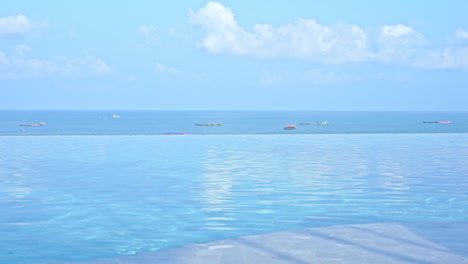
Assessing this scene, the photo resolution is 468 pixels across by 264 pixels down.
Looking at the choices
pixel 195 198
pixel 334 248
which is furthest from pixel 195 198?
pixel 334 248

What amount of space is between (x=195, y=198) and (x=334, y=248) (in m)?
5.48

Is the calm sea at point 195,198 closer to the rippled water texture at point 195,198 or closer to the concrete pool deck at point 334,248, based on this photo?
the rippled water texture at point 195,198

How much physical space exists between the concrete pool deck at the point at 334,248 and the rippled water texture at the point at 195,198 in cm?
99

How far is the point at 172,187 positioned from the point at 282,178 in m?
3.28

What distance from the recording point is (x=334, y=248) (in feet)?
22.6

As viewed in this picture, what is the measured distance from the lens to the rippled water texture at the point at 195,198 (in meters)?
8.55

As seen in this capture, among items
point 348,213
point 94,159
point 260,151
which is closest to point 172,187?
point 348,213

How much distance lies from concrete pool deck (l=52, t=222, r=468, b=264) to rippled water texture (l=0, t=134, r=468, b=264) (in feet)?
3.23

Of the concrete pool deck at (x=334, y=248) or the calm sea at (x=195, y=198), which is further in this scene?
the calm sea at (x=195, y=198)

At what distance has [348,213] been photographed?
10.1m

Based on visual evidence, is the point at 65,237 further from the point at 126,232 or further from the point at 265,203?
the point at 265,203

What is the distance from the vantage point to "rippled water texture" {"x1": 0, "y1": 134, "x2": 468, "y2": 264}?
8.55 m

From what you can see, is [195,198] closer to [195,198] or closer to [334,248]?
[195,198]

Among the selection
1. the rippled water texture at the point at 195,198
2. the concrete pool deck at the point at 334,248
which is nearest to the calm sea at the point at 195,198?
the rippled water texture at the point at 195,198
